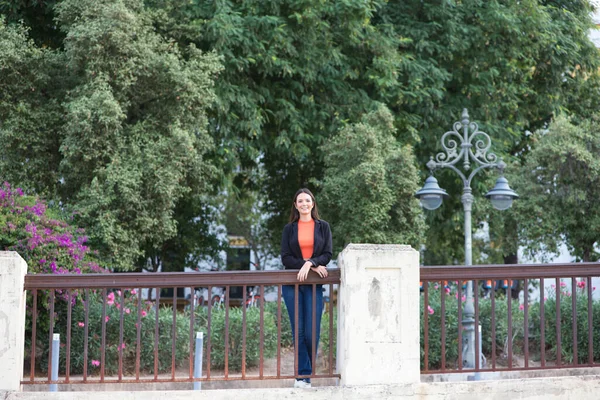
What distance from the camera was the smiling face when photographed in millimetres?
8002

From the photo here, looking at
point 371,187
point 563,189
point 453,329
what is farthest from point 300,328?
point 563,189

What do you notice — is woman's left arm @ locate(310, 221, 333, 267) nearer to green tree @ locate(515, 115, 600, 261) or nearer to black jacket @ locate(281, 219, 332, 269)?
black jacket @ locate(281, 219, 332, 269)

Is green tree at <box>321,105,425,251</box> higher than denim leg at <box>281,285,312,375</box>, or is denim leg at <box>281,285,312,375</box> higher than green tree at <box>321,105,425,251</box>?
green tree at <box>321,105,425,251</box>

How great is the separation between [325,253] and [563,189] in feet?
41.1

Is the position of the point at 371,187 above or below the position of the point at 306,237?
above

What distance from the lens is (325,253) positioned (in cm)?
784

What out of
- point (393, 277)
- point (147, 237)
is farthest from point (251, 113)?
point (393, 277)

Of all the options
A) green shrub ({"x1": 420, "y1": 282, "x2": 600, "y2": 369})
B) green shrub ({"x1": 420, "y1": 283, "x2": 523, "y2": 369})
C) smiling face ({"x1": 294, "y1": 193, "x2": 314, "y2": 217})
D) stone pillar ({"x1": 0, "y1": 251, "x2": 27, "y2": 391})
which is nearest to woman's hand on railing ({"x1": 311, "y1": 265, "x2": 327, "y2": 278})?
smiling face ({"x1": 294, "y1": 193, "x2": 314, "y2": 217})

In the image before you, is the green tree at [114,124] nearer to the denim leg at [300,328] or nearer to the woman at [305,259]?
the woman at [305,259]

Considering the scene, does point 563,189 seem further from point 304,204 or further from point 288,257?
point 288,257

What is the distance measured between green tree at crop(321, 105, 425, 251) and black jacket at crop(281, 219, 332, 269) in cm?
858

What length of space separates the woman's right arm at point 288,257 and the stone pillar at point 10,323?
238 centimetres

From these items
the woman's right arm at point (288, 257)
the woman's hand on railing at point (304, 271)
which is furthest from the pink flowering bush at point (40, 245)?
the woman's hand on railing at point (304, 271)

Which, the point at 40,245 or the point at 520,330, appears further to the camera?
the point at 520,330
